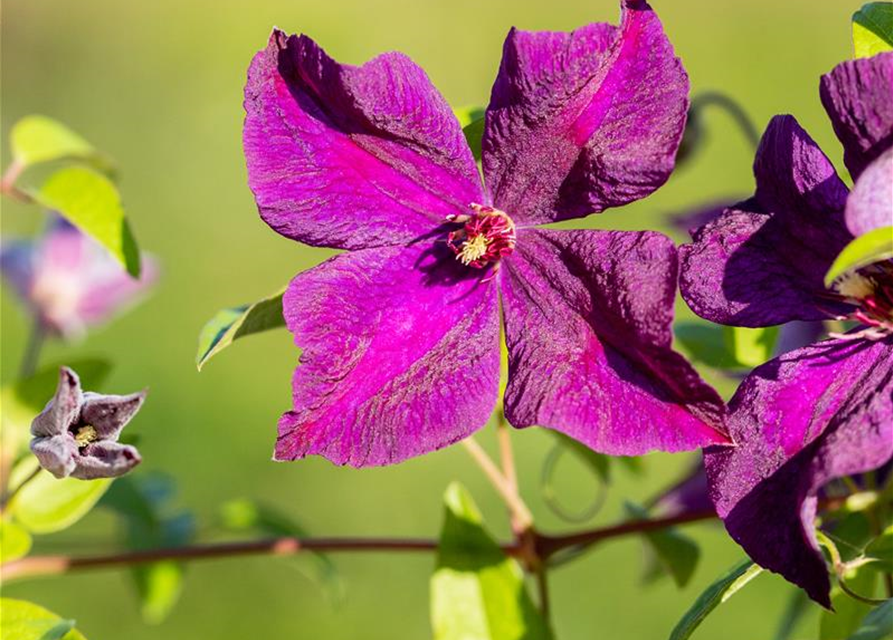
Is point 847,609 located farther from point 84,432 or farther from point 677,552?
point 84,432

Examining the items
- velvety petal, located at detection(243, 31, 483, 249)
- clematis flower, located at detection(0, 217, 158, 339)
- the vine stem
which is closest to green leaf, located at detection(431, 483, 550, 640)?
the vine stem

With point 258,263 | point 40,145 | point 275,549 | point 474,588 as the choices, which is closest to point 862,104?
point 474,588

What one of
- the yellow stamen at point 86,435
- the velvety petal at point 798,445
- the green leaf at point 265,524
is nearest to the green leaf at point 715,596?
the velvety petal at point 798,445

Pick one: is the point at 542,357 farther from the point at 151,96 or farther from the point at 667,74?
the point at 151,96

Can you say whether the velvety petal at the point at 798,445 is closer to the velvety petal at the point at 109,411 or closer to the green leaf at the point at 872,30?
the green leaf at the point at 872,30

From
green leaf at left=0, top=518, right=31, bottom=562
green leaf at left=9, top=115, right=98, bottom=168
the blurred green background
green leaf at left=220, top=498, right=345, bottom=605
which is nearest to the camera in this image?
green leaf at left=0, top=518, right=31, bottom=562

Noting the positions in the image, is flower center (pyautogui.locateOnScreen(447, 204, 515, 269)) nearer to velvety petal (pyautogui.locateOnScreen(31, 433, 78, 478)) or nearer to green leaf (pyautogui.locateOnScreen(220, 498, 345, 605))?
→ velvety petal (pyautogui.locateOnScreen(31, 433, 78, 478))

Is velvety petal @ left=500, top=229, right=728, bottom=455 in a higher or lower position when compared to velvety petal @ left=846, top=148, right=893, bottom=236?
lower

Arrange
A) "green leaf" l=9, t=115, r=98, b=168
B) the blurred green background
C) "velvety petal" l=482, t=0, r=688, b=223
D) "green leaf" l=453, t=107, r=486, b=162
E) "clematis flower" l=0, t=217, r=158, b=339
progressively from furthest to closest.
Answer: the blurred green background < "clematis flower" l=0, t=217, r=158, b=339 < "green leaf" l=9, t=115, r=98, b=168 < "green leaf" l=453, t=107, r=486, b=162 < "velvety petal" l=482, t=0, r=688, b=223
